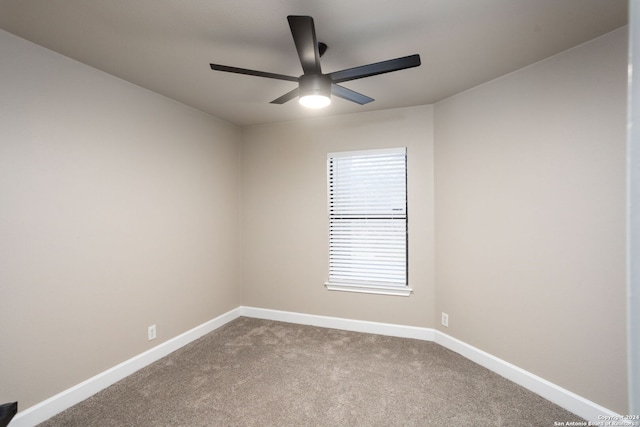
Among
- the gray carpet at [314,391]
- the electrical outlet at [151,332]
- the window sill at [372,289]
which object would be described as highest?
the window sill at [372,289]

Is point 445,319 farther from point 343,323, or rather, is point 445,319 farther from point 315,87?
point 315,87

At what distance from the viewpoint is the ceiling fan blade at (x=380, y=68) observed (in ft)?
5.74

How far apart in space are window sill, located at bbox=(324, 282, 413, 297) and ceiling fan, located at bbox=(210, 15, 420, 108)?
2.13 m

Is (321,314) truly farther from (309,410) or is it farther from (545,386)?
(545,386)

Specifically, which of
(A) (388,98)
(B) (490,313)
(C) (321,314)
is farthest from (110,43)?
(B) (490,313)

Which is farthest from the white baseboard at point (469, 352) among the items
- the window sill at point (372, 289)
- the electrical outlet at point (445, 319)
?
the window sill at point (372, 289)

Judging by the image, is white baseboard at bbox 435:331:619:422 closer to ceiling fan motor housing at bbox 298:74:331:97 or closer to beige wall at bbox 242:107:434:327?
beige wall at bbox 242:107:434:327

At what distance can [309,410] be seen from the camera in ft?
7.27

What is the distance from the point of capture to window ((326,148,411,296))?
3.46 meters

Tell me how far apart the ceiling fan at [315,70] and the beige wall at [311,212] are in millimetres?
1329

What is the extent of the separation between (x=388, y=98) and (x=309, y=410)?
283 cm

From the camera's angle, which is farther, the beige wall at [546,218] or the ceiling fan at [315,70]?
the beige wall at [546,218]

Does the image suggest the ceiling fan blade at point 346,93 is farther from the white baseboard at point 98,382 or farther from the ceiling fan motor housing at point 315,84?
the white baseboard at point 98,382

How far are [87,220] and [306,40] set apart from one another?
213 centimetres
